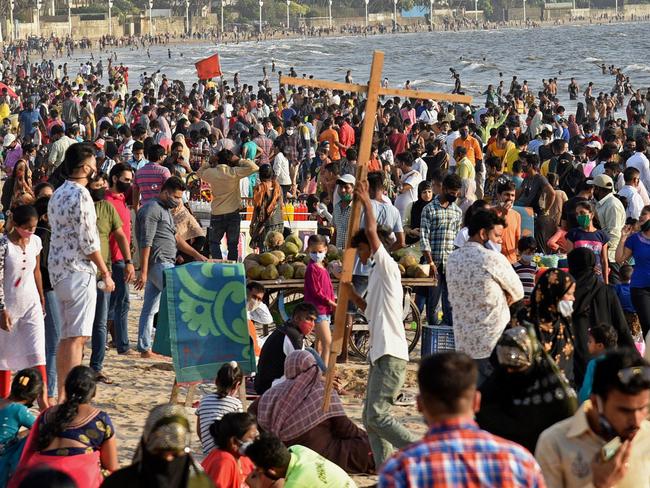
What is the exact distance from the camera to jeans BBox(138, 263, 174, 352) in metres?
10.6

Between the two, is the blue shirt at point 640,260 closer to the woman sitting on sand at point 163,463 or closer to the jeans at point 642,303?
the jeans at point 642,303

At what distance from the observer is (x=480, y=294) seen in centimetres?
716

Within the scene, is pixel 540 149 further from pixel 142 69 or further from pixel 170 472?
pixel 142 69

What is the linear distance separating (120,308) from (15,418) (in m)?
3.80

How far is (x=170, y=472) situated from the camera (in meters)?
4.45

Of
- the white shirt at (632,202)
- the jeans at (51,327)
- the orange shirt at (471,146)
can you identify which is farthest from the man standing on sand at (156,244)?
the orange shirt at (471,146)

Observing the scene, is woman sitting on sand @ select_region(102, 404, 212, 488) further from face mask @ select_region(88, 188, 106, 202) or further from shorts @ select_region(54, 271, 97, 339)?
face mask @ select_region(88, 188, 106, 202)

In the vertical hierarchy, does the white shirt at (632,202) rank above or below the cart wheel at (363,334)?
above

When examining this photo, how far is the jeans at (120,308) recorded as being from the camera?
10.3m

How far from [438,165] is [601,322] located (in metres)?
9.25

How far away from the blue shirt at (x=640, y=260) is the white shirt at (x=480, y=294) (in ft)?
8.09

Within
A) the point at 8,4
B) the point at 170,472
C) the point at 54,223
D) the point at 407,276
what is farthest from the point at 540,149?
the point at 8,4

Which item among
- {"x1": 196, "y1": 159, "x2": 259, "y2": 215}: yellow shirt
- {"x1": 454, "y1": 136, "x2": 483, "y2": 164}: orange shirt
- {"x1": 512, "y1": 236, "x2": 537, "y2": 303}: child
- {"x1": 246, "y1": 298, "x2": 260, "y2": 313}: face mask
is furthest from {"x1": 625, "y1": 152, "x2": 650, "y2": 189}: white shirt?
{"x1": 246, "y1": 298, "x2": 260, "y2": 313}: face mask

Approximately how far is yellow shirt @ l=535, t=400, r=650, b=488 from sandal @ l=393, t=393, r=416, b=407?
202 inches
